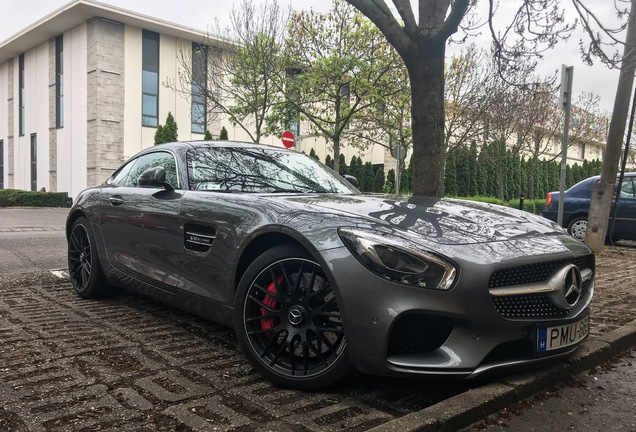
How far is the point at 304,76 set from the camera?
18922 millimetres

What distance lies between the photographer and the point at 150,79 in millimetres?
28578

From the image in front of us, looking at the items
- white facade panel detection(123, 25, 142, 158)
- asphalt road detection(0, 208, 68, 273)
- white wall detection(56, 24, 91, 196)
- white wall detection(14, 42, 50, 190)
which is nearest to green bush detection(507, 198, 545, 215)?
asphalt road detection(0, 208, 68, 273)

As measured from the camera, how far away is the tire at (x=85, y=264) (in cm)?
469

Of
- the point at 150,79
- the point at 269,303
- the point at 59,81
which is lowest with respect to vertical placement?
the point at 269,303

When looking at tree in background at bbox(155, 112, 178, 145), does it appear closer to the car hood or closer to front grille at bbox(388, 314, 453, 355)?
the car hood

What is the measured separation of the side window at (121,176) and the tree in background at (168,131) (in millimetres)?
23149

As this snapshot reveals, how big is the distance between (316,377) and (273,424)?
1.27 feet

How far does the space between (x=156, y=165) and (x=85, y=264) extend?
1.26 metres

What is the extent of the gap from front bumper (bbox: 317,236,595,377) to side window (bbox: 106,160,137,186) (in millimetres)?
2920

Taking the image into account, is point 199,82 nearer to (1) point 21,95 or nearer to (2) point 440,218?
(1) point 21,95

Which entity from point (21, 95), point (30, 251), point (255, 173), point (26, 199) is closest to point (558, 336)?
point (255, 173)

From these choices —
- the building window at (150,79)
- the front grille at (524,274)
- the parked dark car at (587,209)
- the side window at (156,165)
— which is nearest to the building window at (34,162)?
the building window at (150,79)

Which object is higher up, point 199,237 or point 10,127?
point 10,127

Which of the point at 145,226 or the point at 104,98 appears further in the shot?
the point at 104,98
